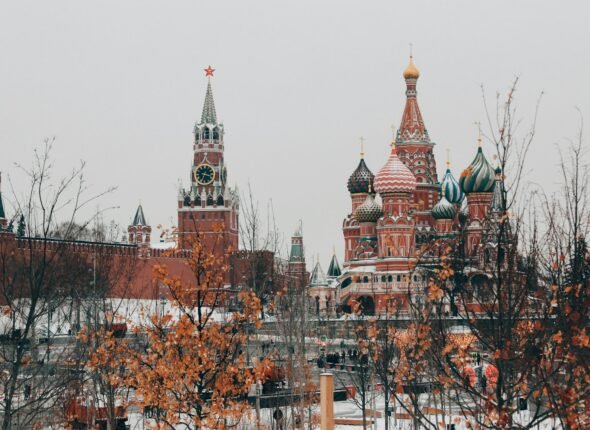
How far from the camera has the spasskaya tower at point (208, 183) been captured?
9938 centimetres

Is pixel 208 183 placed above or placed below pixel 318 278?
above

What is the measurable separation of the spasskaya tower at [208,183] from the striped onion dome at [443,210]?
3090cm

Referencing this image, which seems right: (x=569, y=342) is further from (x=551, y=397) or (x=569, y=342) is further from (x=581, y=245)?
(x=581, y=245)

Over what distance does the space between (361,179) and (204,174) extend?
1102 inches

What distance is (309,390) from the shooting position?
69.3ft

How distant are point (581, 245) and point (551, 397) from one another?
2529mm

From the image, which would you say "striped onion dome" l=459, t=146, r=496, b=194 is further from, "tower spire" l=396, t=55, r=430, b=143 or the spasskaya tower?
the spasskaya tower

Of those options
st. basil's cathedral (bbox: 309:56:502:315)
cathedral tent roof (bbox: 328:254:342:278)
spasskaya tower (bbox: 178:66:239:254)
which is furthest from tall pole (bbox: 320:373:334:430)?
cathedral tent roof (bbox: 328:254:342:278)

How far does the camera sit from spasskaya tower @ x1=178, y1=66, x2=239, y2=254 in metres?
99.4

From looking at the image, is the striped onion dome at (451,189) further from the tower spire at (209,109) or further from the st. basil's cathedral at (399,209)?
the tower spire at (209,109)

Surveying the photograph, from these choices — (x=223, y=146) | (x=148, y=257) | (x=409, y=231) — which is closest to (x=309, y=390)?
(x=409, y=231)

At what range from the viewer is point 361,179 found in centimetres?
7744

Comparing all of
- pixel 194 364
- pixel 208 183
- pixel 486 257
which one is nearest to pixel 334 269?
pixel 208 183

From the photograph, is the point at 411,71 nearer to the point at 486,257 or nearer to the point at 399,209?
the point at 399,209
